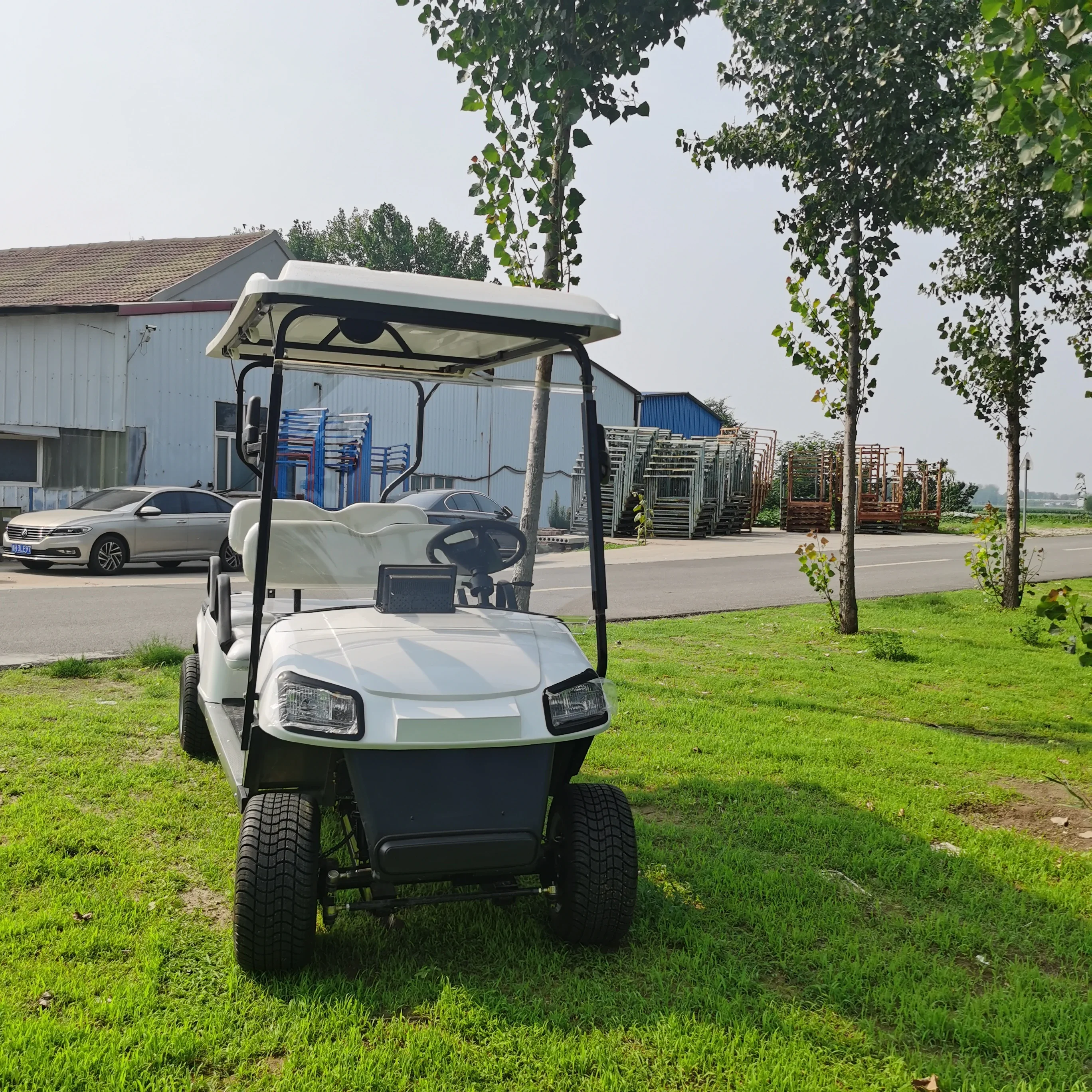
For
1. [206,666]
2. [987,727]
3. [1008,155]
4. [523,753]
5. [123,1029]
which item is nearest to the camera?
[123,1029]

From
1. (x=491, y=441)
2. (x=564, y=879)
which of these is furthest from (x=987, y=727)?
(x=564, y=879)

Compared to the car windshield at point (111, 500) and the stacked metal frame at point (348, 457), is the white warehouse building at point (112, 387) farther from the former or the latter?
the stacked metal frame at point (348, 457)

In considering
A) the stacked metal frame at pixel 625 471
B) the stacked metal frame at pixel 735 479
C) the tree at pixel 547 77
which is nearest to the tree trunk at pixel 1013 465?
the tree at pixel 547 77

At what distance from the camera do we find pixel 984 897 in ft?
13.9

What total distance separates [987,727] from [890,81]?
5832 millimetres

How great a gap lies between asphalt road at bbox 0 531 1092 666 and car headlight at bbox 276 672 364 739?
108 centimetres

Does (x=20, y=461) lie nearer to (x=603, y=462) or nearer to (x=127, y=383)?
(x=127, y=383)

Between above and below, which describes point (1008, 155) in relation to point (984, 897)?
above

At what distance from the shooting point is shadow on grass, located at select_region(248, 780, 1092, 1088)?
3.18m

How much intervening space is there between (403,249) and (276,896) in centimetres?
6356

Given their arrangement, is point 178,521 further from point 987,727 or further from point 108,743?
point 987,727

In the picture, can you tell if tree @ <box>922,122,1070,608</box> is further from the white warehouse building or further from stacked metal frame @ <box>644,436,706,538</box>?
stacked metal frame @ <box>644,436,706,538</box>

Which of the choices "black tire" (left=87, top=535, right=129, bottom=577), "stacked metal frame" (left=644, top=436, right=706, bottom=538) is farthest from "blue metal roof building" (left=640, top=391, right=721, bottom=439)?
"black tire" (left=87, top=535, right=129, bottom=577)

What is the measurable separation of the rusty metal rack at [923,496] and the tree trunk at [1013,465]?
2547 cm
